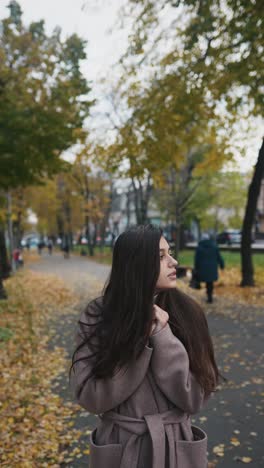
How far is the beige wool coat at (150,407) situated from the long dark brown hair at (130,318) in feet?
0.16

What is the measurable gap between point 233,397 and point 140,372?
3928 mm

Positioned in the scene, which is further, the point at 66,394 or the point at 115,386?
the point at 66,394

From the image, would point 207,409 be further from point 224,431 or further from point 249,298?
point 249,298

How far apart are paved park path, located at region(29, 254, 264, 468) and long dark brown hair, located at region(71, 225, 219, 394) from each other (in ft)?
7.63

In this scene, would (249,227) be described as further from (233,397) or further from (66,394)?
(66,394)

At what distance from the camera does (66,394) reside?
561 centimetres

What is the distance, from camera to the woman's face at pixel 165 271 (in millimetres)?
1844

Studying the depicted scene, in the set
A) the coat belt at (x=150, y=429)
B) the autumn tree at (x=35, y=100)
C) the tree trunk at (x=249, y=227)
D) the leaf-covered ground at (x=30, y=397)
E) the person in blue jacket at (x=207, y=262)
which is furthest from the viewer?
the tree trunk at (x=249, y=227)

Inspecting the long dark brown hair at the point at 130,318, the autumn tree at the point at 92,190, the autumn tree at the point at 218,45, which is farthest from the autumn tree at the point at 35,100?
the autumn tree at the point at 92,190

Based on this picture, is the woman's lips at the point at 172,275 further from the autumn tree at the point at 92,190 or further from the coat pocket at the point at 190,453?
the autumn tree at the point at 92,190

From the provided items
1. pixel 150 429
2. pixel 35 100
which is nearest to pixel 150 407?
pixel 150 429

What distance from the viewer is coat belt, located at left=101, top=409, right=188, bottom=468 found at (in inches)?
67.5

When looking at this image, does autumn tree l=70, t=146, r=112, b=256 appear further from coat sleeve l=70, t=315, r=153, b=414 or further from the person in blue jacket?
coat sleeve l=70, t=315, r=153, b=414

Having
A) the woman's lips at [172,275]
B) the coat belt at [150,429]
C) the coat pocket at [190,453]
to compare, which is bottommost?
the coat pocket at [190,453]
